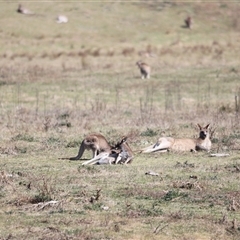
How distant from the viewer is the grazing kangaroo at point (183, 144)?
1842 cm

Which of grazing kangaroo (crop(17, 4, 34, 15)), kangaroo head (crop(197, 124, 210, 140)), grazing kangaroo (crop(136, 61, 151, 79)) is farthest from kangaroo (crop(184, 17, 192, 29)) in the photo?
kangaroo head (crop(197, 124, 210, 140))

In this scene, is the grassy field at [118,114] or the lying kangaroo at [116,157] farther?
the lying kangaroo at [116,157]

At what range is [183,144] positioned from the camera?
18.8 meters

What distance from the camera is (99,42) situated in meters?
47.1

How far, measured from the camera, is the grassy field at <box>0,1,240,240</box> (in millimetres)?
11750

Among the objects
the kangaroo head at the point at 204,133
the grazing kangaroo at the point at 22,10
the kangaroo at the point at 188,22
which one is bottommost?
the kangaroo head at the point at 204,133

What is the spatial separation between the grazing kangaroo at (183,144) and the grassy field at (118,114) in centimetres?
34

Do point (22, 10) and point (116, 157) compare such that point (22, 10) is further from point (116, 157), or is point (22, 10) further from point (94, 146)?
point (116, 157)

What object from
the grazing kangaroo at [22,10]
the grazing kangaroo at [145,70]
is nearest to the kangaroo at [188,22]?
the grazing kangaroo at [22,10]

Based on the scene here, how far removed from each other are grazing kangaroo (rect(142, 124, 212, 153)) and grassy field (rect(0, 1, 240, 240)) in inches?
13.5

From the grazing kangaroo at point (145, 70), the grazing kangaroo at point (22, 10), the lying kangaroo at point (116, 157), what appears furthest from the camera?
the grazing kangaroo at point (22, 10)

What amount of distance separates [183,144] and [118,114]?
6.63 metres

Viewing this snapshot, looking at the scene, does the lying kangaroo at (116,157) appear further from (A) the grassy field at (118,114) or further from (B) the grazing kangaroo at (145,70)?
(B) the grazing kangaroo at (145,70)

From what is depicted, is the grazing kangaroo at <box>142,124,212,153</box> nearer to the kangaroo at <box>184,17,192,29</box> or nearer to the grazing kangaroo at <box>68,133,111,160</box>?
the grazing kangaroo at <box>68,133,111,160</box>
